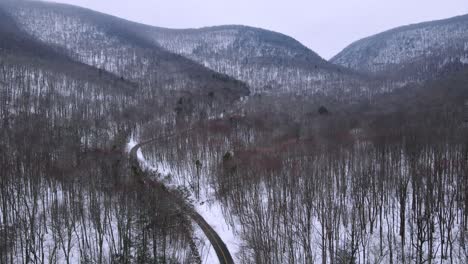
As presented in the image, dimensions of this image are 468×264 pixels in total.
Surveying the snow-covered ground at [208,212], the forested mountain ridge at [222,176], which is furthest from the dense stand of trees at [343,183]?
the snow-covered ground at [208,212]

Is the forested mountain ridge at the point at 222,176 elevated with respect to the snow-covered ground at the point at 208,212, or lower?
elevated

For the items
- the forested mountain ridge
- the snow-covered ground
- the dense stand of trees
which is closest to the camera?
the dense stand of trees

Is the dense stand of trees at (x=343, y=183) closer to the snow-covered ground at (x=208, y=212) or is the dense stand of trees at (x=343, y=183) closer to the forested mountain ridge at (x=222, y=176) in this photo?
the forested mountain ridge at (x=222, y=176)

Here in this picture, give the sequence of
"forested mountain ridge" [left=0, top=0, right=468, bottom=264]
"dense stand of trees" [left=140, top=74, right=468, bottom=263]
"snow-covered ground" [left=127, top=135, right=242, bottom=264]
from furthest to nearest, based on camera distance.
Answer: "snow-covered ground" [left=127, top=135, right=242, bottom=264] → "forested mountain ridge" [left=0, top=0, right=468, bottom=264] → "dense stand of trees" [left=140, top=74, right=468, bottom=263]

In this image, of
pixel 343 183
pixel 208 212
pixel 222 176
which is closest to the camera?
pixel 343 183

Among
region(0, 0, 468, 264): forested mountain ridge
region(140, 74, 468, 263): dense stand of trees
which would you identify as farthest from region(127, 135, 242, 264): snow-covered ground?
region(140, 74, 468, 263): dense stand of trees

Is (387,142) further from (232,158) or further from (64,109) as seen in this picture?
(64,109)

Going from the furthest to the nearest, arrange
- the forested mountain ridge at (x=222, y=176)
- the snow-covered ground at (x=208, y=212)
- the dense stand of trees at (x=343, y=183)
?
1. the snow-covered ground at (x=208, y=212)
2. the forested mountain ridge at (x=222, y=176)
3. the dense stand of trees at (x=343, y=183)

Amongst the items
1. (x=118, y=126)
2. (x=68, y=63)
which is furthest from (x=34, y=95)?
(x=68, y=63)

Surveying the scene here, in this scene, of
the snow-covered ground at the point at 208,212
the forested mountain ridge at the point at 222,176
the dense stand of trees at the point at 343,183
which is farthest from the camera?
the snow-covered ground at the point at 208,212

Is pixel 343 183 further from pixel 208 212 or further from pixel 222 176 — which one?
pixel 208 212

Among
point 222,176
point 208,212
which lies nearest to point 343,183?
point 222,176

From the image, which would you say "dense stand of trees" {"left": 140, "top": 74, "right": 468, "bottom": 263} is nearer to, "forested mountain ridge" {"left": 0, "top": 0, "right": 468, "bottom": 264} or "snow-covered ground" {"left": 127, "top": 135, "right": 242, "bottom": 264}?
"forested mountain ridge" {"left": 0, "top": 0, "right": 468, "bottom": 264}

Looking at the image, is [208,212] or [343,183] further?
[208,212]
